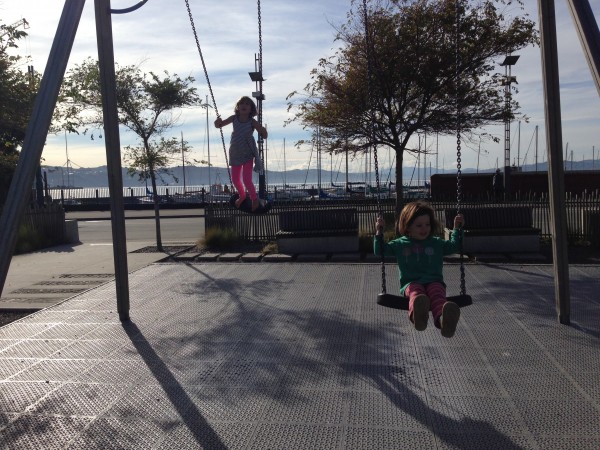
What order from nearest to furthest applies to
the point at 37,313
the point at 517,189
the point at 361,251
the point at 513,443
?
the point at 513,443 → the point at 37,313 → the point at 361,251 → the point at 517,189

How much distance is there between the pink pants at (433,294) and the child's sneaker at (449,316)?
0.19 m

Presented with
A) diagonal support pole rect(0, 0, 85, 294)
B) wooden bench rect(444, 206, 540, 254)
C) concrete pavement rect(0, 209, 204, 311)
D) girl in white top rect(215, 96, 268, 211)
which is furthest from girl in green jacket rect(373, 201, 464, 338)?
wooden bench rect(444, 206, 540, 254)

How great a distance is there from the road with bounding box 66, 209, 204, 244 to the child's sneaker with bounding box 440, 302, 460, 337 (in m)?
13.3

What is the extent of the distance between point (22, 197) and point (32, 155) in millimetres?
421

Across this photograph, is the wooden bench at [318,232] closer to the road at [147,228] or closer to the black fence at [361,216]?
the black fence at [361,216]

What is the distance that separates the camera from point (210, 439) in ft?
14.9

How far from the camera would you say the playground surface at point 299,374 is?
181 inches

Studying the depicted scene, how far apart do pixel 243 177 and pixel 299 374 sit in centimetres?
298

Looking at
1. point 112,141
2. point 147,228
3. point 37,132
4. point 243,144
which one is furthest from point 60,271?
point 147,228

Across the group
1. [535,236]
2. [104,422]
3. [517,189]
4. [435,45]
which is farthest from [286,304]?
[517,189]

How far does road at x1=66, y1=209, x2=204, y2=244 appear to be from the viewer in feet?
64.8

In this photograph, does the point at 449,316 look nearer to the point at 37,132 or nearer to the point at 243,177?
the point at 243,177

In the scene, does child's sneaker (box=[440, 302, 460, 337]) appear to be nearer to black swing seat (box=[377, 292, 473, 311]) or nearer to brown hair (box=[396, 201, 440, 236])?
black swing seat (box=[377, 292, 473, 311])

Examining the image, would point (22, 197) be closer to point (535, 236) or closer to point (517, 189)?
point (535, 236)
